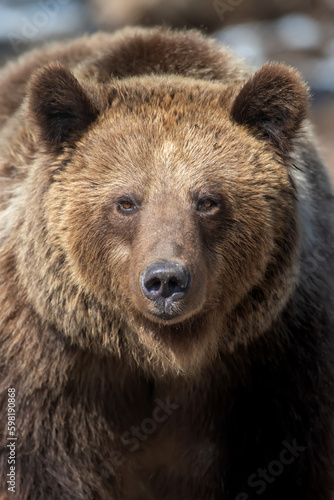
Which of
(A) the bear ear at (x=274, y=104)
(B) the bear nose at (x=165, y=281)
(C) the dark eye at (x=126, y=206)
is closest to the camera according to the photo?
(B) the bear nose at (x=165, y=281)

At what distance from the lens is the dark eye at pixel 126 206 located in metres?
4.77

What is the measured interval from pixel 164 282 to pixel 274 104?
149 cm

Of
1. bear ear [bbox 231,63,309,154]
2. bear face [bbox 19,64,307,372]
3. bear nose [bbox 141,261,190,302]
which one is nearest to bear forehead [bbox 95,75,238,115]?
bear face [bbox 19,64,307,372]

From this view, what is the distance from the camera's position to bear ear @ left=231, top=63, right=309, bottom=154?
16.0ft

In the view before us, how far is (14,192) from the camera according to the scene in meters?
5.45

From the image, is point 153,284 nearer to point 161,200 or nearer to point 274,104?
point 161,200

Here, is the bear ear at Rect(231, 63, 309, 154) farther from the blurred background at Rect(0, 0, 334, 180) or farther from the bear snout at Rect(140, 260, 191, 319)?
the blurred background at Rect(0, 0, 334, 180)

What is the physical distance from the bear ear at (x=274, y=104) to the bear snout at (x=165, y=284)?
4.25 feet

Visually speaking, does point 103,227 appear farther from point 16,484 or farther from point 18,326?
point 16,484

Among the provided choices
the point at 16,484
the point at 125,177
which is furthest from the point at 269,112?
the point at 16,484

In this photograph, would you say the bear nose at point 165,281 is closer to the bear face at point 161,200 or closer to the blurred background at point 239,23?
the bear face at point 161,200

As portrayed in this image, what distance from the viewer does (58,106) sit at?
4902mm

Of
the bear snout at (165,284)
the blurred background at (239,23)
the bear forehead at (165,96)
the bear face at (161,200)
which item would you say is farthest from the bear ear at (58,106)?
the blurred background at (239,23)

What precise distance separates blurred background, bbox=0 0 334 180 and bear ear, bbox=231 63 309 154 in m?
14.2
